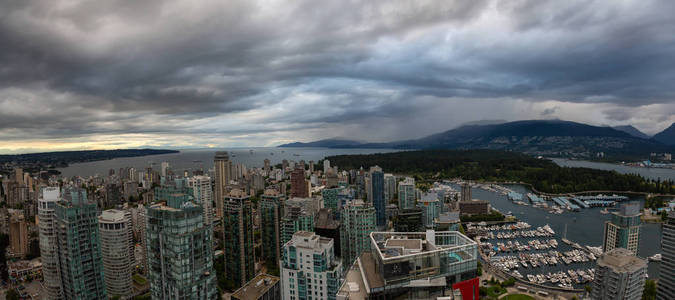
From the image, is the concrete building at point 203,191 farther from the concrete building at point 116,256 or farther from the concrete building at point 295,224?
the concrete building at point 295,224

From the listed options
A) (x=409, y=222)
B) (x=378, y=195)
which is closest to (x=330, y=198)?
(x=378, y=195)

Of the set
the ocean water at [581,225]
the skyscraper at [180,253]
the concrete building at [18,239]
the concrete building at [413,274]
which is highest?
the concrete building at [413,274]

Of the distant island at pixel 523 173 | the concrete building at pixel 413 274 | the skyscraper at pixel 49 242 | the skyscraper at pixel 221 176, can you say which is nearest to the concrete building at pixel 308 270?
the concrete building at pixel 413 274

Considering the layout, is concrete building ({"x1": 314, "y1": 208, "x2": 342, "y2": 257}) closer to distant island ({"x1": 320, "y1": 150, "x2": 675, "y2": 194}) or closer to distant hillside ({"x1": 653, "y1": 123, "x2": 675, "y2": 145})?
distant island ({"x1": 320, "y1": 150, "x2": 675, "y2": 194})

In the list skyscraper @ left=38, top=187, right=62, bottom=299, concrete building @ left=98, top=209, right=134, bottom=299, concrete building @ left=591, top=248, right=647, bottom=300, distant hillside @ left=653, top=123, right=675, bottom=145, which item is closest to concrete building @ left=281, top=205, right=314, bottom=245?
concrete building @ left=98, top=209, right=134, bottom=299

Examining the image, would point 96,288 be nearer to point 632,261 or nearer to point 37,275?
point 37,275

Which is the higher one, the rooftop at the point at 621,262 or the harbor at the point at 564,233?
the rooftop at the point at 621,262

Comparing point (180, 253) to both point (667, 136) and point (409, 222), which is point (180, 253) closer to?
point (409, 222)
